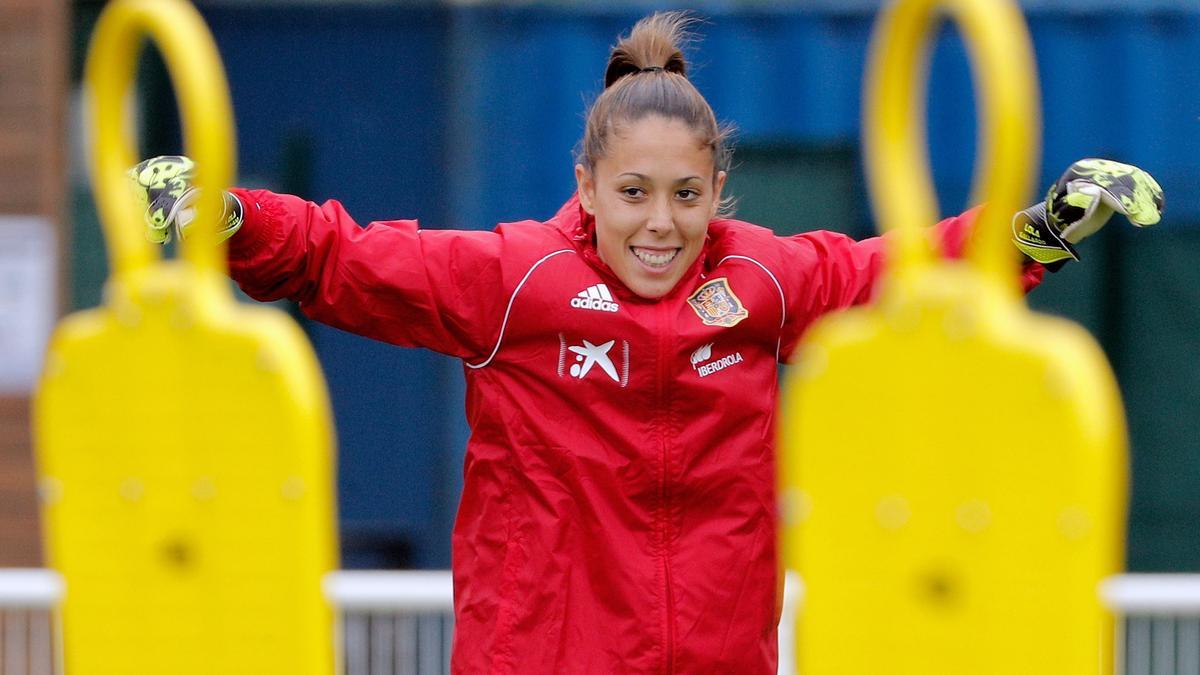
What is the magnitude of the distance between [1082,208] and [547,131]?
9.40ft

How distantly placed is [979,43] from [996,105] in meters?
0.05

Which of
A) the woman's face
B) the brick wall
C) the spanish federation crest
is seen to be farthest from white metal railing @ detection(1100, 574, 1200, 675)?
the brick wall

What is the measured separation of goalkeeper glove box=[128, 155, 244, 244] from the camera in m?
2.33

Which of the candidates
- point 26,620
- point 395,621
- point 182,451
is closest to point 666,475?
point 182,451

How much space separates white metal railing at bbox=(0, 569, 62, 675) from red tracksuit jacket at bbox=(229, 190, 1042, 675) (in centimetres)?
181

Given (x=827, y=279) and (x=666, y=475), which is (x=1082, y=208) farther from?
(x=666, y=475)

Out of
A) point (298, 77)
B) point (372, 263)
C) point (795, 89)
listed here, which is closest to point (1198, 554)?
point (795, 89)

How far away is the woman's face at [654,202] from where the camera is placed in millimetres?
2465

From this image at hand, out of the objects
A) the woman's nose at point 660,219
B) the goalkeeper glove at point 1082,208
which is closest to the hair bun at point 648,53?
the woman's nose at point 660,219

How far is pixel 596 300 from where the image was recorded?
2504 mm

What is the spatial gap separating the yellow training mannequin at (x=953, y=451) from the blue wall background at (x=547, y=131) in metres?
3.63

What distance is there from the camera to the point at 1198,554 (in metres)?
5.07

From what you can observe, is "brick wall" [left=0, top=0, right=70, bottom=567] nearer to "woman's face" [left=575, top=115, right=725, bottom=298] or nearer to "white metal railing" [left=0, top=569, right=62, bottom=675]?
"white metal railing" [left=0, top=569, right=62, bottom=675]

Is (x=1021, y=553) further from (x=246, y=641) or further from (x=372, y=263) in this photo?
(x=372, y=263)
